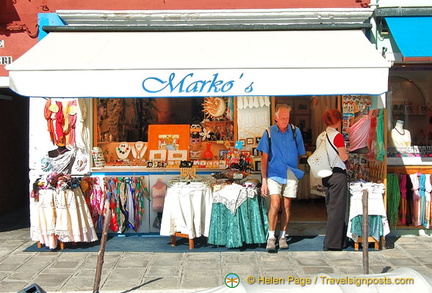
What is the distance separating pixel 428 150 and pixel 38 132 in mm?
5722

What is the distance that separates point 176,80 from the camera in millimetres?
5520

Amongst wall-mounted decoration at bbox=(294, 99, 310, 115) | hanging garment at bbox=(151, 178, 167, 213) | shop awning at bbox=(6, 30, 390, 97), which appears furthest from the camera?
wall-mounted decoration at bbox=(294, 99, 310, 115)

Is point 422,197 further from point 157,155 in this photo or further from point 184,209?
point 157,155

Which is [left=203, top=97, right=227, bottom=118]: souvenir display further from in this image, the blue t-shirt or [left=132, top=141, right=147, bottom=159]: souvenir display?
the blue t-shirt

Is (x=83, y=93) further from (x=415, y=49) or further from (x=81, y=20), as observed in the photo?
(x=415, y=49)

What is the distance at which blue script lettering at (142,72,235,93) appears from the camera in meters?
5.51

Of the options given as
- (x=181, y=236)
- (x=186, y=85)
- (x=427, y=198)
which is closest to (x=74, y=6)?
(x=186, y=85)

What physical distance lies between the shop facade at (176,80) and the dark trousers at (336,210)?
28.9 inches

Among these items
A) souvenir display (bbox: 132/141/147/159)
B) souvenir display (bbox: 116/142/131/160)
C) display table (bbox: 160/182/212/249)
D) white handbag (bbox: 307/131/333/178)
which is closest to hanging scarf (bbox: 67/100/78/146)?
souvenir display (bbox: 116/142/131/160)

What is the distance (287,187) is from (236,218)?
30.5 inches

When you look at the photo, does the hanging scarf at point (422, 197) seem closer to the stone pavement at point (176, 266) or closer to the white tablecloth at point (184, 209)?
the stone pavement at point (176, 266)

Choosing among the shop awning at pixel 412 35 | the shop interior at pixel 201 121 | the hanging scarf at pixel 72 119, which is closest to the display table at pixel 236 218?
the shop interior at pixel 201 121

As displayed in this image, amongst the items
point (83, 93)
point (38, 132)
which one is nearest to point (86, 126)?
point (38, 132)

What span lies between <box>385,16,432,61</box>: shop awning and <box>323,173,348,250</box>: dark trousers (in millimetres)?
1788
